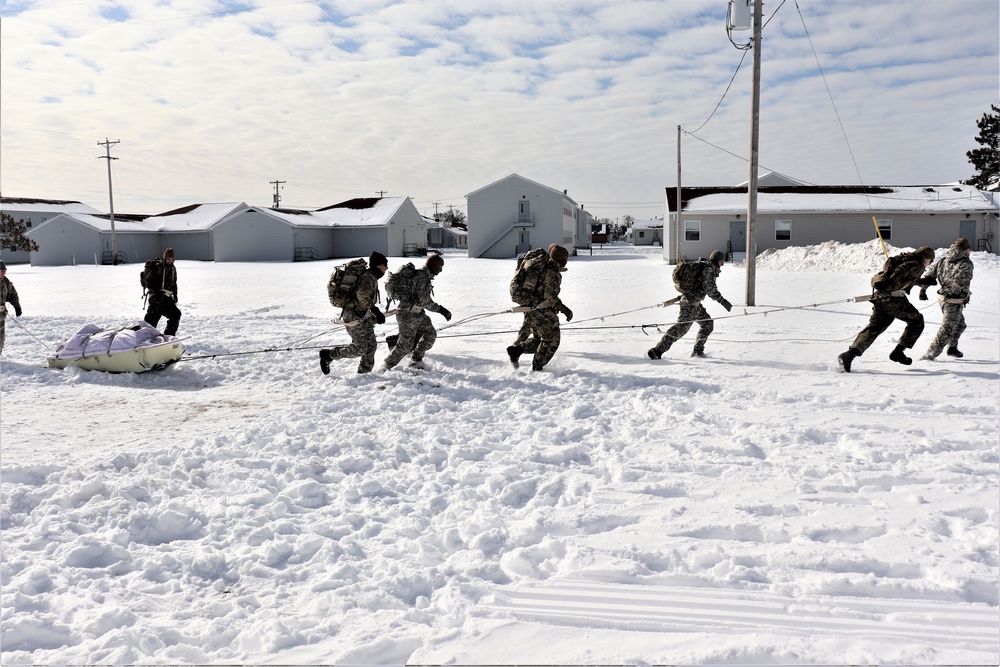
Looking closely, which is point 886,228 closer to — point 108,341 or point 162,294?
point 162,294

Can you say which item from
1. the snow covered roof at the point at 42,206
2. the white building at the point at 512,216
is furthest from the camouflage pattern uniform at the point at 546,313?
the snow covered roof at the point at 42,206

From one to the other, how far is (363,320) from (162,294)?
4.42m

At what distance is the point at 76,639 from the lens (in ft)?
10.7

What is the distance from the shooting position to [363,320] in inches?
359

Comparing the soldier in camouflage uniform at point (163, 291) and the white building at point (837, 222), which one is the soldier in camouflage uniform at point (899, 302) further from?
the white building at point (837, 222)

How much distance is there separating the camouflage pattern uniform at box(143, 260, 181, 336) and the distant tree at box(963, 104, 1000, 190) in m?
44.1

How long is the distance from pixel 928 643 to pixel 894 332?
10.1 metres

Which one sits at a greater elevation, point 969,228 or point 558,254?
point 969,228

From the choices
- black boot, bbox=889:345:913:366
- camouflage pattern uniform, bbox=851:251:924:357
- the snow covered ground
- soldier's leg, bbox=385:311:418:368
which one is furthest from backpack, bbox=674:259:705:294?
soldier's leg, bbox=385:311:418:368

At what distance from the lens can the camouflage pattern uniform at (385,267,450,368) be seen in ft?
29.9

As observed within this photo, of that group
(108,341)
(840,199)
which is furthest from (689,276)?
(840,199)

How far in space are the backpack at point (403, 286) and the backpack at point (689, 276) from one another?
12.3 ft

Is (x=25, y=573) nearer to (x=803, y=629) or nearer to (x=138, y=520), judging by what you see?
(x=138, y=520)

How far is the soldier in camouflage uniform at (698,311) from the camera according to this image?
9.77 meters
